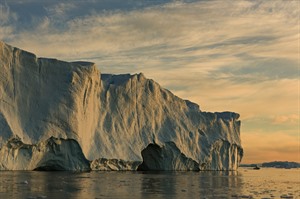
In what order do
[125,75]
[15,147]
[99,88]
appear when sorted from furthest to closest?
[125,75], [99,88], [15,147]

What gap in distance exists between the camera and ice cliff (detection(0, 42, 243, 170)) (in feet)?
90.8

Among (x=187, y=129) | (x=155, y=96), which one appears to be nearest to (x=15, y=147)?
(x=155, y=96)

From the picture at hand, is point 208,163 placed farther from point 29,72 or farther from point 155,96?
point 29,72

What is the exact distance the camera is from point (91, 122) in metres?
32.8

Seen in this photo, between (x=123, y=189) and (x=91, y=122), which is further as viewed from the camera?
(x=91, y=122)

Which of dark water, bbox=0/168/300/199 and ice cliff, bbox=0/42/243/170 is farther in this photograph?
ice cliff, bbox=0/42/243/170

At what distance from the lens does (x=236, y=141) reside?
164 ft

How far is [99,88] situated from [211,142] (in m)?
15.2

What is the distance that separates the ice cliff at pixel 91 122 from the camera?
90.8 ft

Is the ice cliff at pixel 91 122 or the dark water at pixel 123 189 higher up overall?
the ice cliff at pixel 91 122

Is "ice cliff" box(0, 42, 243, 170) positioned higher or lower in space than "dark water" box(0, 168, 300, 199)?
higher

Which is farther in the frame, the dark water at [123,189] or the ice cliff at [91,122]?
the ice cliff at [91,122]

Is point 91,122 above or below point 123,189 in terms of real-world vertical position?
above

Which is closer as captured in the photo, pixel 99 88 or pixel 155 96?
pixel 99 88
